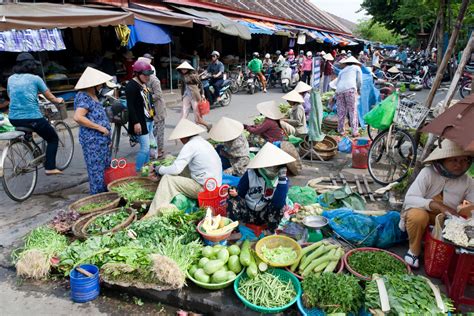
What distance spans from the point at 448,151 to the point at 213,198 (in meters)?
2.45

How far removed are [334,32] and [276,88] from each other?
60.8 ft

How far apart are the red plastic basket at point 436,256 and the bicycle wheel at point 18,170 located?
510 centimetres

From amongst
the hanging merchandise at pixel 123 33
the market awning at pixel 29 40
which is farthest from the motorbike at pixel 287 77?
the market awning at pixel 29 40

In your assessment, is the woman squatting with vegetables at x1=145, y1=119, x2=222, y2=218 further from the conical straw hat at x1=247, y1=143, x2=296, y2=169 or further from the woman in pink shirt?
the woman in pink shirt

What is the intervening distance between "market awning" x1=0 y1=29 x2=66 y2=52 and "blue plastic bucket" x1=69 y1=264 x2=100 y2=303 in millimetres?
6363

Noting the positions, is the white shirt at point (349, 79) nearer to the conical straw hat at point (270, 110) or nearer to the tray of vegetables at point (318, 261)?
the conical straw hat at point (270, 110)

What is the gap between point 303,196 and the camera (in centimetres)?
482

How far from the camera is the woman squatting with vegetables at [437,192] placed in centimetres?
327

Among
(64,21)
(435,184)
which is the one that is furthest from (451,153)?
(64,21)

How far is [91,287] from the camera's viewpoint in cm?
322

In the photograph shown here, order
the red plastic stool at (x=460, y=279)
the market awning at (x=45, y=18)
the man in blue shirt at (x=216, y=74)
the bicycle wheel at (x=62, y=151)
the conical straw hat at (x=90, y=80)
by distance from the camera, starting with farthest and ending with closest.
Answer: the man in blue shirt at (x=216, y=74) → the bicycle wheel at (x=62, y=151) → the market awning at (x=45, y=18) → the conical straw hat at (x=90, y=80) → the red plastic stool at (x=460, y=279)

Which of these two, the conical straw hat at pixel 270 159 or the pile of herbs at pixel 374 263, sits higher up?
the conical straw hat at pixel 270 159

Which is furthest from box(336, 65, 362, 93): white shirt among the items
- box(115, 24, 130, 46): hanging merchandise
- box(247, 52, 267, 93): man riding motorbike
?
box(247, 52, 267, 93): man riding motorbike

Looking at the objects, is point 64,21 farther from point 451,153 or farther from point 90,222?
point 451,153
